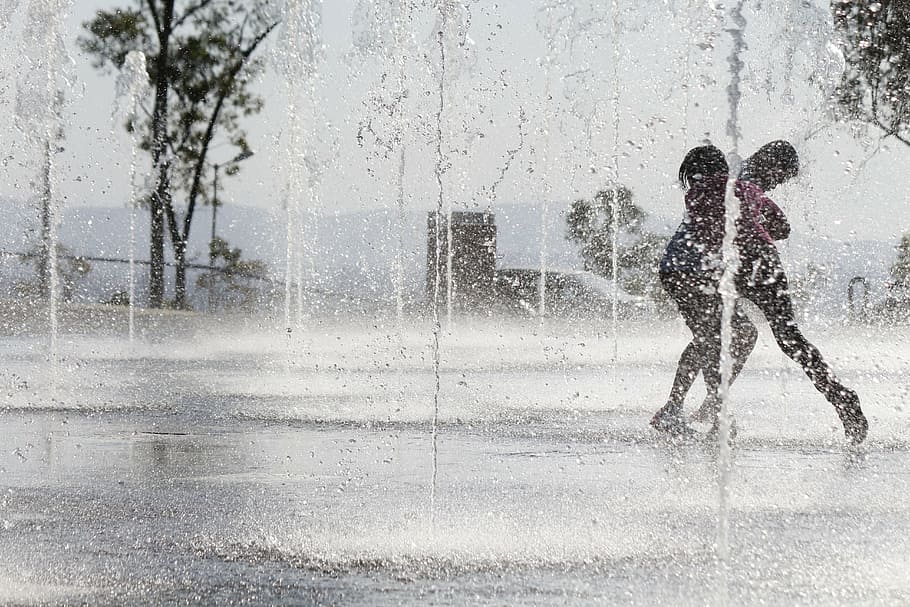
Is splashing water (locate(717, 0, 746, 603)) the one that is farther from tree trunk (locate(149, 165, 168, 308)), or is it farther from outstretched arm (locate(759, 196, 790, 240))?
tree trunk (locate(149, 165, 168, 308))

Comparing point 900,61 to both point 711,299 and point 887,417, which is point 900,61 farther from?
point 711,299

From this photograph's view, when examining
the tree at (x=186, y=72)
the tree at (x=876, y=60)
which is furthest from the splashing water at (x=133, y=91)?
the tree at (x=876, y=60)

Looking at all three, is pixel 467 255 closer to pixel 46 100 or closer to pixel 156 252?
pixel 156 252

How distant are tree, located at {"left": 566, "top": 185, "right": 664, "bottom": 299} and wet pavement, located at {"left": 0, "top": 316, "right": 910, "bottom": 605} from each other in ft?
51.7

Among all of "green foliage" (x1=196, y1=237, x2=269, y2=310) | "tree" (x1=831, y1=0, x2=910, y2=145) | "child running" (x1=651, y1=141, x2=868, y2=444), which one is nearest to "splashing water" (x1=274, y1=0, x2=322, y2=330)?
"green foliage" (x1=196, y1=237, x2=269, y2=310)

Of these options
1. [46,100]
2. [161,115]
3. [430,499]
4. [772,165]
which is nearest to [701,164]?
[772,165]

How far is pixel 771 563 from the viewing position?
12.0 ft

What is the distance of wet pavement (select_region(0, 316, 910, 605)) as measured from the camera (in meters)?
3.37

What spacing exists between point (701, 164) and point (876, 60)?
57.1 feet

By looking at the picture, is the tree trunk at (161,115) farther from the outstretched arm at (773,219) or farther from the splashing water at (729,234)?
the splashing water at (729,234)

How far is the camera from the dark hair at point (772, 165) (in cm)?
640

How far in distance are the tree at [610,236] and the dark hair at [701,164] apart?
1773 cm

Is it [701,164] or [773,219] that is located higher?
[701,164]

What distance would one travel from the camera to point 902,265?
91.2 ft
